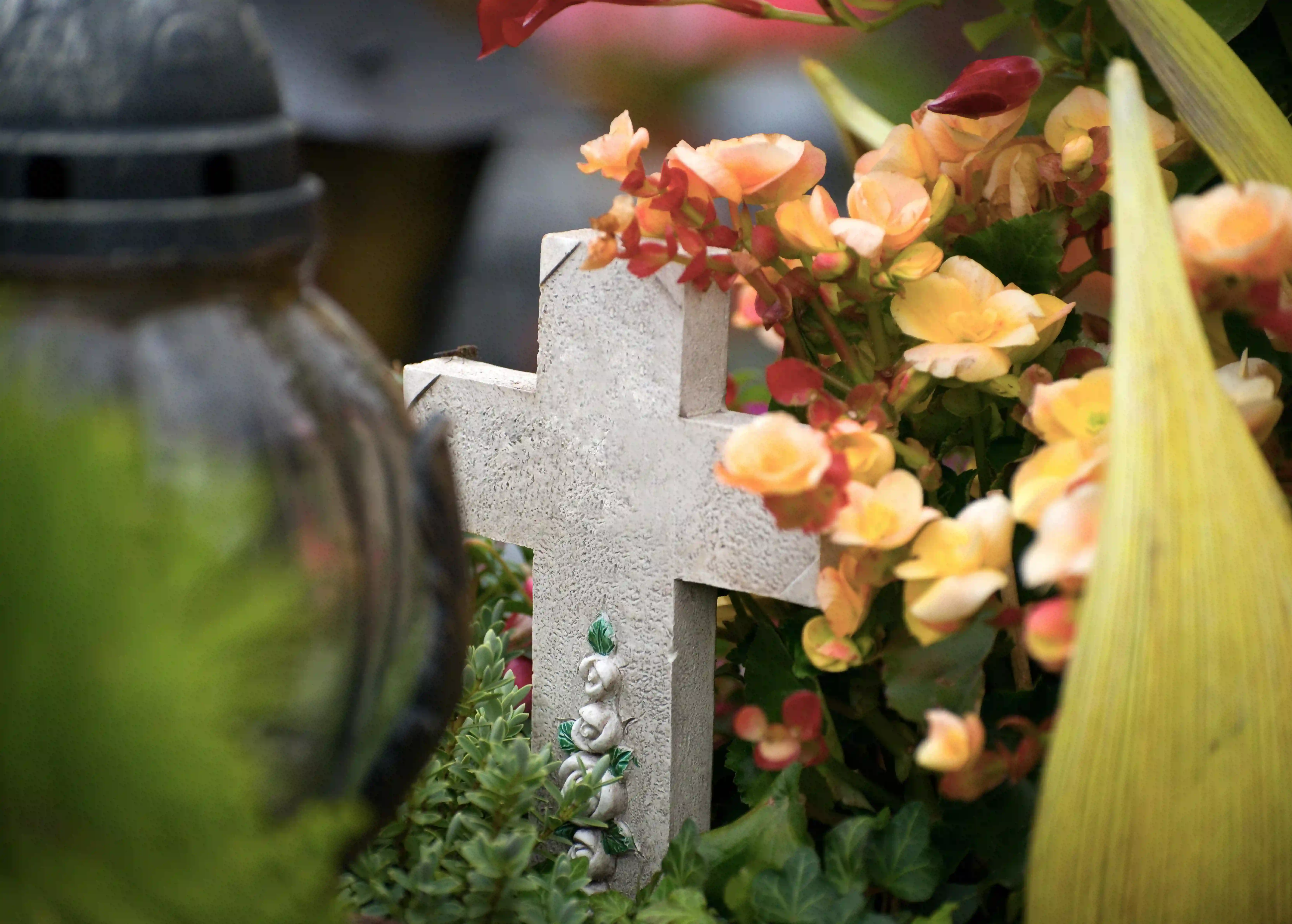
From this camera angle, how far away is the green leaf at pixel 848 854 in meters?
0.56

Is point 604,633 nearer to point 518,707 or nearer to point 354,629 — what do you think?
point 518,707

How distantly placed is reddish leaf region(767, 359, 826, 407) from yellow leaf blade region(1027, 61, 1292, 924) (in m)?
0.19

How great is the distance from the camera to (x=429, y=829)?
67 centimetres

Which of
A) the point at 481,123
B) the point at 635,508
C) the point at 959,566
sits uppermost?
the point at 959,566

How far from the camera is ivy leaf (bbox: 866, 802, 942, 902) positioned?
1.85 ft

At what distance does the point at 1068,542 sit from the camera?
431mm

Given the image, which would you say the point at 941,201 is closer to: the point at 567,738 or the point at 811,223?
the point at 811,223

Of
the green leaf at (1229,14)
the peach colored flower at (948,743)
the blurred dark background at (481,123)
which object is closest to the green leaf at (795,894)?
the peach colored flower at (948,743)

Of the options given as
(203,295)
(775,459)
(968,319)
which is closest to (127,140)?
(203,295)

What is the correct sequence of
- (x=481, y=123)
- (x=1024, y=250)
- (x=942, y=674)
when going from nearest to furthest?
(x=942, y=674) → (x=1024, y=250) → (x=481, y=123)

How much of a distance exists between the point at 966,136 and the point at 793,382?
0.17 m

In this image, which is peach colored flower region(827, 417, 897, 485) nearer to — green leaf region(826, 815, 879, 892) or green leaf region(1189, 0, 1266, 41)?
green leaf region(826, 815, 879, 892)

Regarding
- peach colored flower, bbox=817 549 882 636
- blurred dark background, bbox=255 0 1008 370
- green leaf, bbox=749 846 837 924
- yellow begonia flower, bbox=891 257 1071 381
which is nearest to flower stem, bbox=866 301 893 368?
yellow begonia flower, bbox=891 257 1071 381

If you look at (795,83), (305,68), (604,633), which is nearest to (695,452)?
(604,633)
